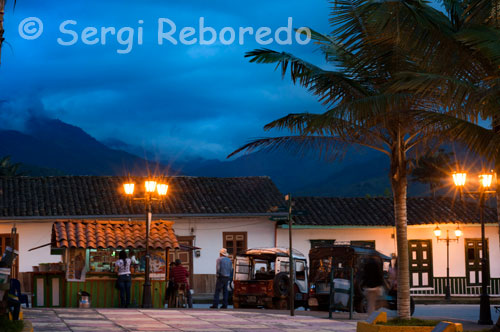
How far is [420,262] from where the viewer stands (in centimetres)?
3412

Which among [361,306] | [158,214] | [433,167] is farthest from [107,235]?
[433,167]

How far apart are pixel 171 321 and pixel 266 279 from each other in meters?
7.62

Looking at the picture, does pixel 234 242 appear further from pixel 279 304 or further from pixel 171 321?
pixel 171 321

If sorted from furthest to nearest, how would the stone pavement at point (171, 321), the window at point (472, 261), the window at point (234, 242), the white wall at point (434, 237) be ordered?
1. the window at point (472, 261)
2. the white wall at point (434, 237)
3. the window at point (234, 242)
4. the stone pavement at point (171, 321)

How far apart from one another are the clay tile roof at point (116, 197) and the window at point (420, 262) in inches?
236

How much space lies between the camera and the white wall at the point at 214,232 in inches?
1283

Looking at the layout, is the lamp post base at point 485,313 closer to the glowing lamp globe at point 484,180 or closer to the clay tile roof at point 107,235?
the glowing lamp globe at point 484,180

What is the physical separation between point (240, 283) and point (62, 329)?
9348mm

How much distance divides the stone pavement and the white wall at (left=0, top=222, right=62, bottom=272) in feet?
42.1

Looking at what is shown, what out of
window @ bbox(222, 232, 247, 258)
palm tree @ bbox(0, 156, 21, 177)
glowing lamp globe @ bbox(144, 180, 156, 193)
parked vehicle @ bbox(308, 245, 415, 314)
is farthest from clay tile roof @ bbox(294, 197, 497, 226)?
palm tree @ bbox(0, 156, 21, 177)

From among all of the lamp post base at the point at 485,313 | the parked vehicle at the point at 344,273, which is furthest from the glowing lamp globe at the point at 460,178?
the lamp post base at the point at 485,313

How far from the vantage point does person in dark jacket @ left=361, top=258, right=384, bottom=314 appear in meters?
21.8

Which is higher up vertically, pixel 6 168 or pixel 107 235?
pixel 6 168

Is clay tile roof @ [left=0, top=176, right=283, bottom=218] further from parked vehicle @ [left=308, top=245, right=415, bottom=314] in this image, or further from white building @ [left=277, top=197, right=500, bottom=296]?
parked vehicle @ [left=308, top=245, right=415, bottom=314]
